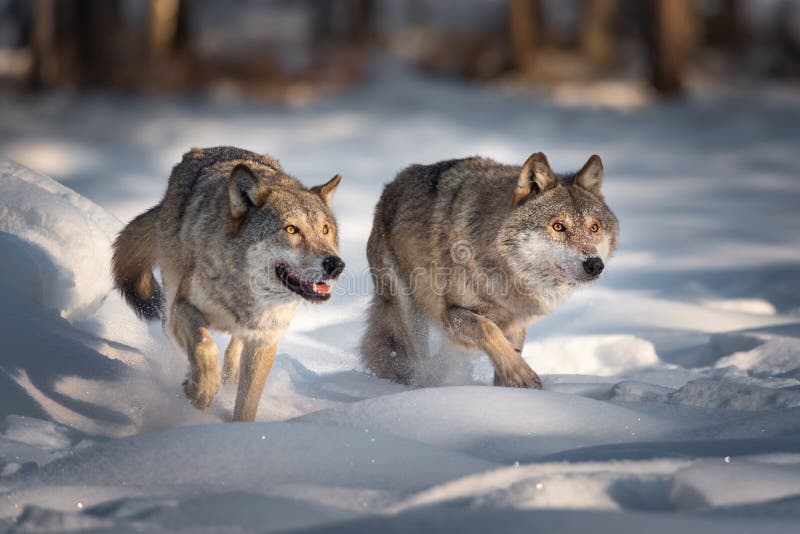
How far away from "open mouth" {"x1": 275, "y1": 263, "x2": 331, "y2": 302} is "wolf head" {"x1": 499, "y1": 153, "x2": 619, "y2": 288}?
1.36 meters

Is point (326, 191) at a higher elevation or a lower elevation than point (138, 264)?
higher

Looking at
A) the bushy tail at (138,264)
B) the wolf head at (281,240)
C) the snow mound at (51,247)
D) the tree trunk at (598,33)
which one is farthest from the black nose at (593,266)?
the tree trunk at (598,33)

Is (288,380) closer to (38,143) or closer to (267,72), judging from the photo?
(38,143)

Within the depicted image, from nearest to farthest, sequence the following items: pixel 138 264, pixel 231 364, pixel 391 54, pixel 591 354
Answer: pixel 231 364 → pixel 138 264 → pixel 591 354 → pixel 391 54

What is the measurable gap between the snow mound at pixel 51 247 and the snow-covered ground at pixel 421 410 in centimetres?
2

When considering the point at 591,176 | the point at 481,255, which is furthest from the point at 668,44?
the point at 481,255

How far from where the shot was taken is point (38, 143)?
729 inches

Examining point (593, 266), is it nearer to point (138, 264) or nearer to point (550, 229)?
point (550, 229)

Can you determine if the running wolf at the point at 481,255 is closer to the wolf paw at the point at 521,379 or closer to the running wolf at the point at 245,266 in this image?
the wolf paw at the point at 521,379

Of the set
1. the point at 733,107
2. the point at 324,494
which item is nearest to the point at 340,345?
the point at 324,494

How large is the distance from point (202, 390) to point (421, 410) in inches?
52.7

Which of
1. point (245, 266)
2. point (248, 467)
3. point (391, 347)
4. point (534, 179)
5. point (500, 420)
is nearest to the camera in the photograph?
point (248, 467)

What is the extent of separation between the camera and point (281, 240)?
5.23m

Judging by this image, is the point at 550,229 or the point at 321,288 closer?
the point at 321,288
